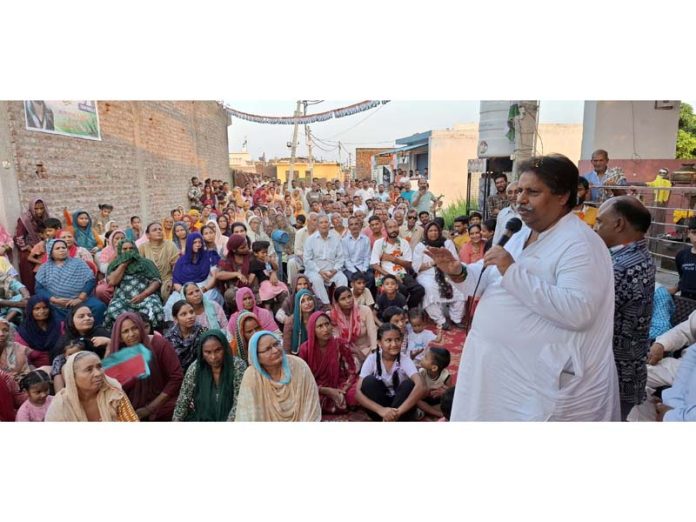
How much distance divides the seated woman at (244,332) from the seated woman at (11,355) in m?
1.06

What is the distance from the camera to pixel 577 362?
1269mm

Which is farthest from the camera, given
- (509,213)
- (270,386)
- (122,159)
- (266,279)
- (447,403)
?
(122,159)

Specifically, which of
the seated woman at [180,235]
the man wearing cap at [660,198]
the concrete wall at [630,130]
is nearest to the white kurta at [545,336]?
the concrete wall at [630,130]

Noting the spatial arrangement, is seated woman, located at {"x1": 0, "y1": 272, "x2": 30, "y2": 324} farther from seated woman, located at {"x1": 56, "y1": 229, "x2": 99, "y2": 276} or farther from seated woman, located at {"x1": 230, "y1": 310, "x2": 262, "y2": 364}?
seated woman, located at {"x1": 230, "y1": 310, "x2": 262, "y2": 364}

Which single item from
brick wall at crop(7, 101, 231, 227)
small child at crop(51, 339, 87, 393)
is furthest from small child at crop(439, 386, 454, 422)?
brick wall at crop(7, 101, 231, 227)

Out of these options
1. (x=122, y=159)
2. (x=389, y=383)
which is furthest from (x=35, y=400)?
(x=122, y=159)

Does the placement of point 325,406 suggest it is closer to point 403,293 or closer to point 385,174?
point 403,293

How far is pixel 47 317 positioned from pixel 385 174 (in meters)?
6.88

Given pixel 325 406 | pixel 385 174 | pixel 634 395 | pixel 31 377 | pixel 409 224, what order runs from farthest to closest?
1. pixel 385 174
2. pixel 409 224
3. pixel 325 406
4. pixel 31 377
5. pixel 634 395

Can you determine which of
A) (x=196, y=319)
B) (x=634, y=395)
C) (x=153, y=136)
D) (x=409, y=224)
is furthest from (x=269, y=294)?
(x=153, y=136)

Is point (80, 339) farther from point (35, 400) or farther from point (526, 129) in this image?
point (526, 129)

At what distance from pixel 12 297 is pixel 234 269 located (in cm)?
144

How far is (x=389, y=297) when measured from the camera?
3.36m

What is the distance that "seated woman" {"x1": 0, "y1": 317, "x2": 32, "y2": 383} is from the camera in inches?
92.6
